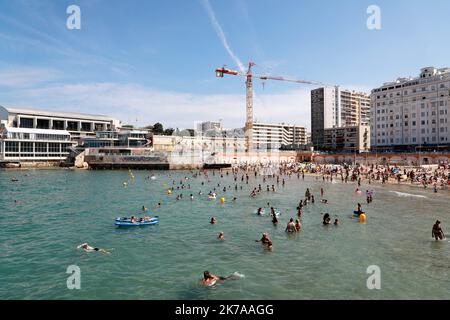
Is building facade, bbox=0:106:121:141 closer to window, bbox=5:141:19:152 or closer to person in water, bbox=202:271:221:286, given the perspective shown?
window, bbox=5:141:19:152

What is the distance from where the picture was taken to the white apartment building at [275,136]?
18412cm

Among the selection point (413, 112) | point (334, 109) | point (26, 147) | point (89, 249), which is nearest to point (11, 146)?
point (26, 147)

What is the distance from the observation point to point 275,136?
19075 cm

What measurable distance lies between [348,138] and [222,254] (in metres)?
141

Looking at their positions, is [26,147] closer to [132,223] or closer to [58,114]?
[58,114]

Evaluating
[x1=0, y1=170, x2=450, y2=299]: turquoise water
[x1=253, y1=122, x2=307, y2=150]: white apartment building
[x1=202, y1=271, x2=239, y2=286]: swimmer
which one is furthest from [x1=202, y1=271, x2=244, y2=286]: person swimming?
[x1=253, y1=122, x2=307, y2=150]: white apartment building

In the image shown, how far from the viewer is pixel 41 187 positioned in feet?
192

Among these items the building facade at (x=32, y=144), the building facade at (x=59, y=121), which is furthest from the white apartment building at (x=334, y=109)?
the building facade at (x=32, y=144)

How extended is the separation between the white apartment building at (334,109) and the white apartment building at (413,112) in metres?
54.5

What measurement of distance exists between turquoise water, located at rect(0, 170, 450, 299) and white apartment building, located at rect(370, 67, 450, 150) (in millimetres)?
68145

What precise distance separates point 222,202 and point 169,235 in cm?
1709
